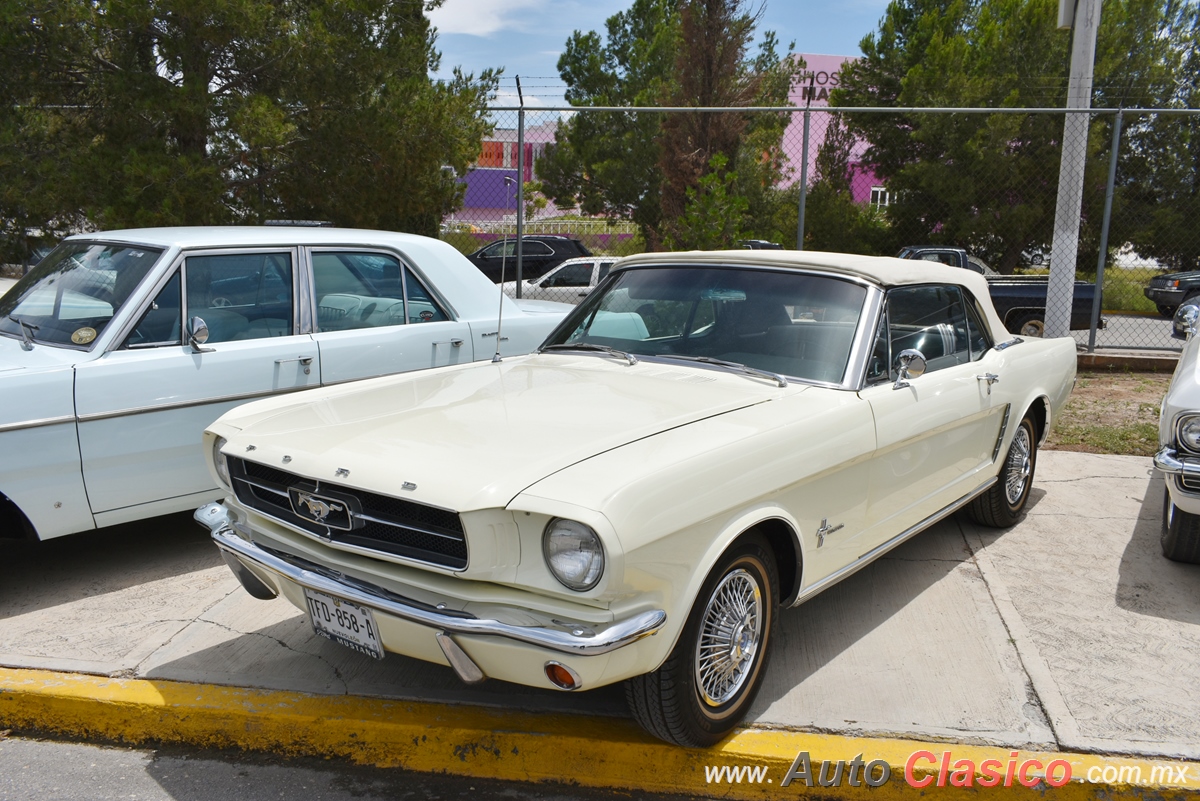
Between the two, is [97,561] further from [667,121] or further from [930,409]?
[667,121]

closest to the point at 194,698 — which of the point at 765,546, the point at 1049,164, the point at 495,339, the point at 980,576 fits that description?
the point at 765,546

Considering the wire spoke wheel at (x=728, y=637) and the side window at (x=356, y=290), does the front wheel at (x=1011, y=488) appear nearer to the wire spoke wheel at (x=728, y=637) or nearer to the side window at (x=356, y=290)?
the wire spoke wheel at (x=728, y=637)

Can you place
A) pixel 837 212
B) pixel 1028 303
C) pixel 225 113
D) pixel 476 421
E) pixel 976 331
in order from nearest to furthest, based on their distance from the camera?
pixel 476 421 → pixel 976 331 → pixel 225 113 → pixel 1028 303 → pixel 837 212

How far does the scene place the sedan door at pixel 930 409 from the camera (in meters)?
3.77

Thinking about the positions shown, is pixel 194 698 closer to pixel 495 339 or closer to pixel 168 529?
pixel 168 529

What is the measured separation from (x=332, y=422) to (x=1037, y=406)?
406 centimetres

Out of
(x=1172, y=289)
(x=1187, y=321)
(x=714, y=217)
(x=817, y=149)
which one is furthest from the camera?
(x=817, y=149)

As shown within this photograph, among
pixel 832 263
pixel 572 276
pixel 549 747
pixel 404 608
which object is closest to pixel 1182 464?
pixel 832 263

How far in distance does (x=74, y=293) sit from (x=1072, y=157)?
9.28 m

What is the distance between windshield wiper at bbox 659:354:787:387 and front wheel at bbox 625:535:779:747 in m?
0.78

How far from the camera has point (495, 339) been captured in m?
5.87

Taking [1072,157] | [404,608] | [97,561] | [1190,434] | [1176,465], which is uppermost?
[1072,157]

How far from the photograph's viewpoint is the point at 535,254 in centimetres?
2088

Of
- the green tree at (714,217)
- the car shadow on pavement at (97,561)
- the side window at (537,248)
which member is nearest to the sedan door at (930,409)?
the car shadow on pavement at (97,561)
